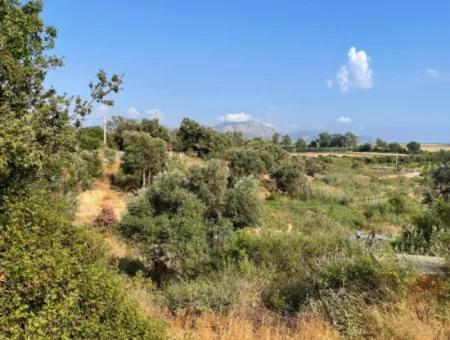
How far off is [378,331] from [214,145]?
37200 mm

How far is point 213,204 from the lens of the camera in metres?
15.1

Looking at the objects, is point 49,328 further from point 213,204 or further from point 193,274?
point 213,204

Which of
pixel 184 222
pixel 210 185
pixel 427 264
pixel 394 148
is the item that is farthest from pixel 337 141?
pixel 427 264

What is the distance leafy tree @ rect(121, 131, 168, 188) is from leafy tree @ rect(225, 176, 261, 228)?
1264 cm

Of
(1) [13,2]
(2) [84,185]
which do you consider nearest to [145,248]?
(1) [13,2]

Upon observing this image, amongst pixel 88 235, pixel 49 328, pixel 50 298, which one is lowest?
pixel 49 328

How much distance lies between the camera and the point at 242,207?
15.6 meters

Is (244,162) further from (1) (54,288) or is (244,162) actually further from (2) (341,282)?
(1) (54,288)

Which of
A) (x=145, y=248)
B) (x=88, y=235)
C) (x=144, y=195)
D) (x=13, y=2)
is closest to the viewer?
(x=88, y=235)

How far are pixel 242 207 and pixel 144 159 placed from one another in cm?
1347

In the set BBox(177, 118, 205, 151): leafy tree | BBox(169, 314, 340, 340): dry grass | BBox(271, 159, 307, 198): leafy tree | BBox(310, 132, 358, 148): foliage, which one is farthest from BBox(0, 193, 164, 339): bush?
BBox(310, 132, 358, 148): foliage

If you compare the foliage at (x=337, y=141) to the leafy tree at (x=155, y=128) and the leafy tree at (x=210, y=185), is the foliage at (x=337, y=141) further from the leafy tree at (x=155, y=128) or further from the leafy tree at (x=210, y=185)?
the leafy tree at (x=210, y=185)

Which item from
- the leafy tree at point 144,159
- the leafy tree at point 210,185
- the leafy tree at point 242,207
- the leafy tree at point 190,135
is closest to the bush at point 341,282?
the leafy tree at point 210,185

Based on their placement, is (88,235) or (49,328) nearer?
(49,328)
